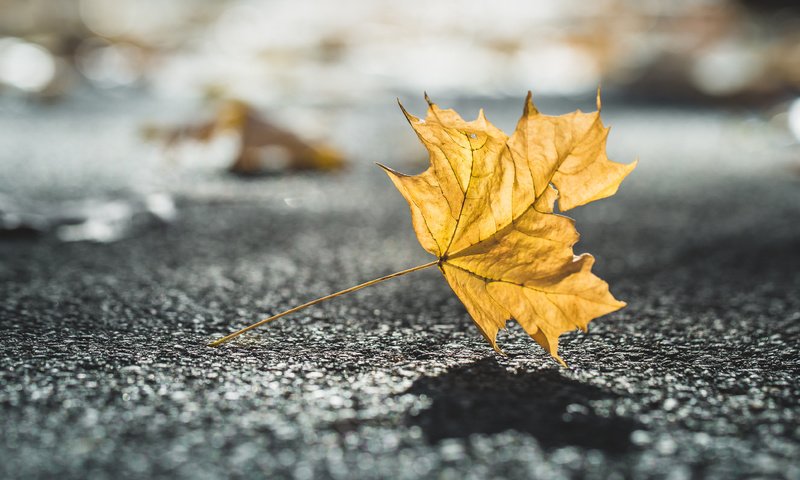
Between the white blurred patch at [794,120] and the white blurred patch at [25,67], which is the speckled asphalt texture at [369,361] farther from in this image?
the white blurred patch at [25,67]

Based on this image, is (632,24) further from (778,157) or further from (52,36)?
(778,157)

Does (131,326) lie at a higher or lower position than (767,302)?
higher

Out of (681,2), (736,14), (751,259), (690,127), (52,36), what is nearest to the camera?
(751,259)

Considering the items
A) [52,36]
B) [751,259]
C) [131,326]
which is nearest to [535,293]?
[131,326]

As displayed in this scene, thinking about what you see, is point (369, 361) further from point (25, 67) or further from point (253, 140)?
point (25, 67)

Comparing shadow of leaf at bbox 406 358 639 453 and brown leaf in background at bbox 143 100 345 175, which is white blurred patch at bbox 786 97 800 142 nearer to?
brown leaf in background at bbox 143 100 345 175

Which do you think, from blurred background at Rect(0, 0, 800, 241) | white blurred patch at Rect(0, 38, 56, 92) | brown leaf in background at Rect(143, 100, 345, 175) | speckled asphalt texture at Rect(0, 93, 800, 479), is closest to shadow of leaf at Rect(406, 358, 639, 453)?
speckled asphalt texture at Rect(0, 93, 800, 479)
